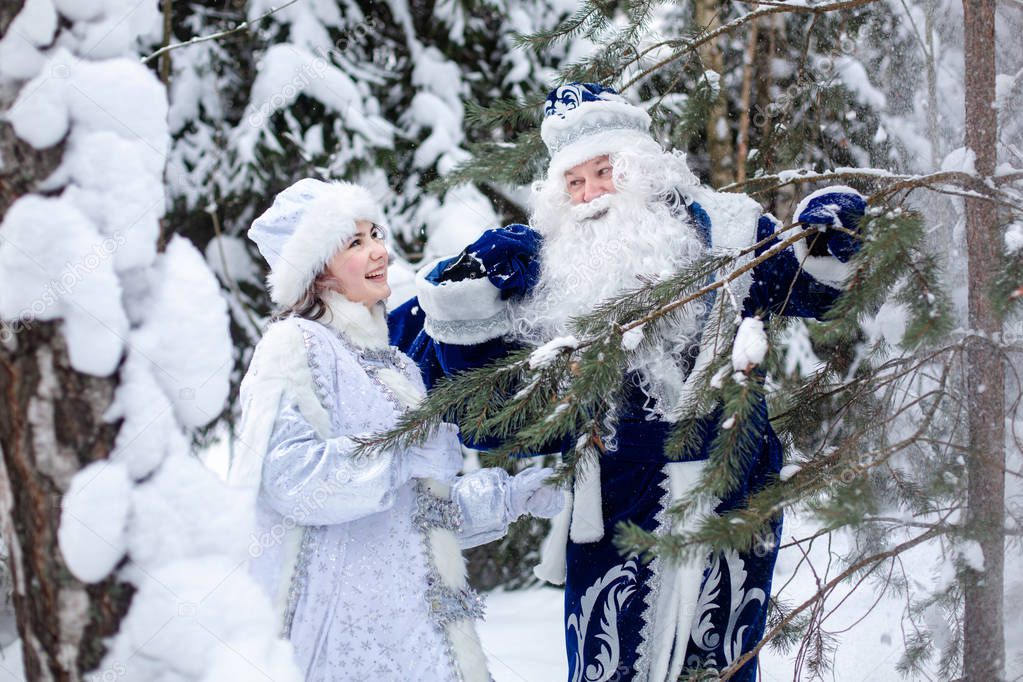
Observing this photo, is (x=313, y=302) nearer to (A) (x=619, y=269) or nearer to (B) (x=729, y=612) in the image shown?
(A) (x=619, y=269)

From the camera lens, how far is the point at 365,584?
2.43 m

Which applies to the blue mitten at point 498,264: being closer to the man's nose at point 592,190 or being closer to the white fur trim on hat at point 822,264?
the man's nose at point 592,190

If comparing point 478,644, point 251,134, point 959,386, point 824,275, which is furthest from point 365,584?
point 251,134

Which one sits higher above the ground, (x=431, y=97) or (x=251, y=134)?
(x=431, y=97)

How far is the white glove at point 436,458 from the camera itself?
241 cm

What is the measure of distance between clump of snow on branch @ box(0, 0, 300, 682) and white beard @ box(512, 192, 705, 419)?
1228 millimetres

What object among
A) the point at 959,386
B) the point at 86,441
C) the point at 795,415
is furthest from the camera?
the point at 795,415

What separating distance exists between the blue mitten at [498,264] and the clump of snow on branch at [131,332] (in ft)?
3.91

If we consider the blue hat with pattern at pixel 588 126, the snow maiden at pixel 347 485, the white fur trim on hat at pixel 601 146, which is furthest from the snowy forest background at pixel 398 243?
the snow maiden at pixel 347 485

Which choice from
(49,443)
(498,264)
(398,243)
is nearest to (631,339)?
(498,264)

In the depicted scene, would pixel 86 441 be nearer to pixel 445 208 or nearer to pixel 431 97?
pixel 445 208

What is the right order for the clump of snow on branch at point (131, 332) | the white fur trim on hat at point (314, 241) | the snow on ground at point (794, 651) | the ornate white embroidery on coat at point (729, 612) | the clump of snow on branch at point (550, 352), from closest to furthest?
1. the clump of snow on branch at point (131, 332)
2. the clump of snow on branch at point (550, 352)
3. the white fur trim on hat at point (314, 241)
4. the ornate white embroidery on coat at point (729, 612)
5. the snow on ground at point (794, 651)

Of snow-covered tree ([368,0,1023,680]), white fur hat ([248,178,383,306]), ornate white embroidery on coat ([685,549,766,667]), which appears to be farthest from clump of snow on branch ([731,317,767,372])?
white fur hat ([248,178,383,306])

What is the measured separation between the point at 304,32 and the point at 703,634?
4073mm
